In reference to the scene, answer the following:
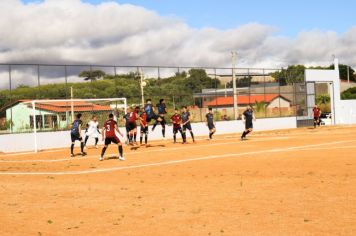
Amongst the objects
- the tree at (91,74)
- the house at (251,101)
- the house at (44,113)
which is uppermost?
the tree at (91,74)

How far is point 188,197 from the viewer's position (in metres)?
11.4

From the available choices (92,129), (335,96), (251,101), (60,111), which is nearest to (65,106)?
(60,111)

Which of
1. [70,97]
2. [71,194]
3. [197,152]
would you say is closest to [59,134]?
[70,97]

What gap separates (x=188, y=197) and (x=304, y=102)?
42.9m

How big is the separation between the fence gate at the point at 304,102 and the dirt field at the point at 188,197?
32.9m

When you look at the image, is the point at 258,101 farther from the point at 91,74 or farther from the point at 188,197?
the point at 188,197

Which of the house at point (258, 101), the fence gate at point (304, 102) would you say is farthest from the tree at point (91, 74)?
the fence gate at point (304, 102)

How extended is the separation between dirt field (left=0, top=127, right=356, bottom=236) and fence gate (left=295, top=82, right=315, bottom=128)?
32.9 metres

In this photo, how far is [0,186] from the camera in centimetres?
1445

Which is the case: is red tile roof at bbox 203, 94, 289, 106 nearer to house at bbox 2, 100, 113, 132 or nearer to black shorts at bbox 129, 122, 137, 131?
house at bbox 2, 100, 113, 132

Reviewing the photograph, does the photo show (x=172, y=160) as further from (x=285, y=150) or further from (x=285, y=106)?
(x=285, y=106)

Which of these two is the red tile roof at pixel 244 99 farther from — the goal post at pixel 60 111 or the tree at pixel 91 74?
the goal post at pixel 60 111

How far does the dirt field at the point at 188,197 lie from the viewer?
858cm

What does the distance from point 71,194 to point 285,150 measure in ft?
37.9
